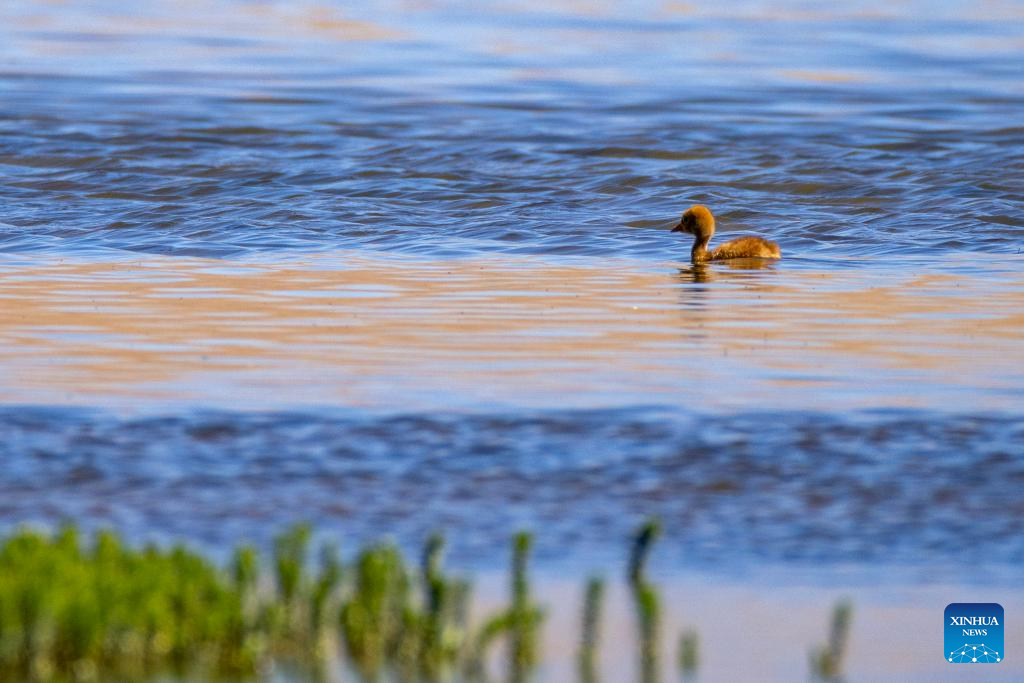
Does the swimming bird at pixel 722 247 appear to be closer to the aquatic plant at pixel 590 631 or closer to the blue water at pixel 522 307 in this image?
the blue water at pixel 522 307

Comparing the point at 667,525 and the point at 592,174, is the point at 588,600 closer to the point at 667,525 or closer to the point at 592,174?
the point at 667,525

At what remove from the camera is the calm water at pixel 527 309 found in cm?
615

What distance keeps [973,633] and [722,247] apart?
827cm

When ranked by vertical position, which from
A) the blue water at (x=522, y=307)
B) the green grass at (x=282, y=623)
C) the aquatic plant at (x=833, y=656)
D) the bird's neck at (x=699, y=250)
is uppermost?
the green grass at (x=282, y=623)

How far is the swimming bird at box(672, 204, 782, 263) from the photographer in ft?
42.5

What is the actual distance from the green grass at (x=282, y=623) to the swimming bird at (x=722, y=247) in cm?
822

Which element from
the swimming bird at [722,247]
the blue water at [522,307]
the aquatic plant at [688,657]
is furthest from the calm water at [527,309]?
the aquatic plant at [688,657]

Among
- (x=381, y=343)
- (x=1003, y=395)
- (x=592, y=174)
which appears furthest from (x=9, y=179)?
(x=1003, y=395)

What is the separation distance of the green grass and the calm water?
780 millimetres

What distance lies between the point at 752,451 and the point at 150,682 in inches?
114

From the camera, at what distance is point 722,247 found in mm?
13086

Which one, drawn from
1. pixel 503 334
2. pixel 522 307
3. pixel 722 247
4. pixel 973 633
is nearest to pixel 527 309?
pixel 522 307

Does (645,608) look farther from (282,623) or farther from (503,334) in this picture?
(503,334)

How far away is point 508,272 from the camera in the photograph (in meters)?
12.0
